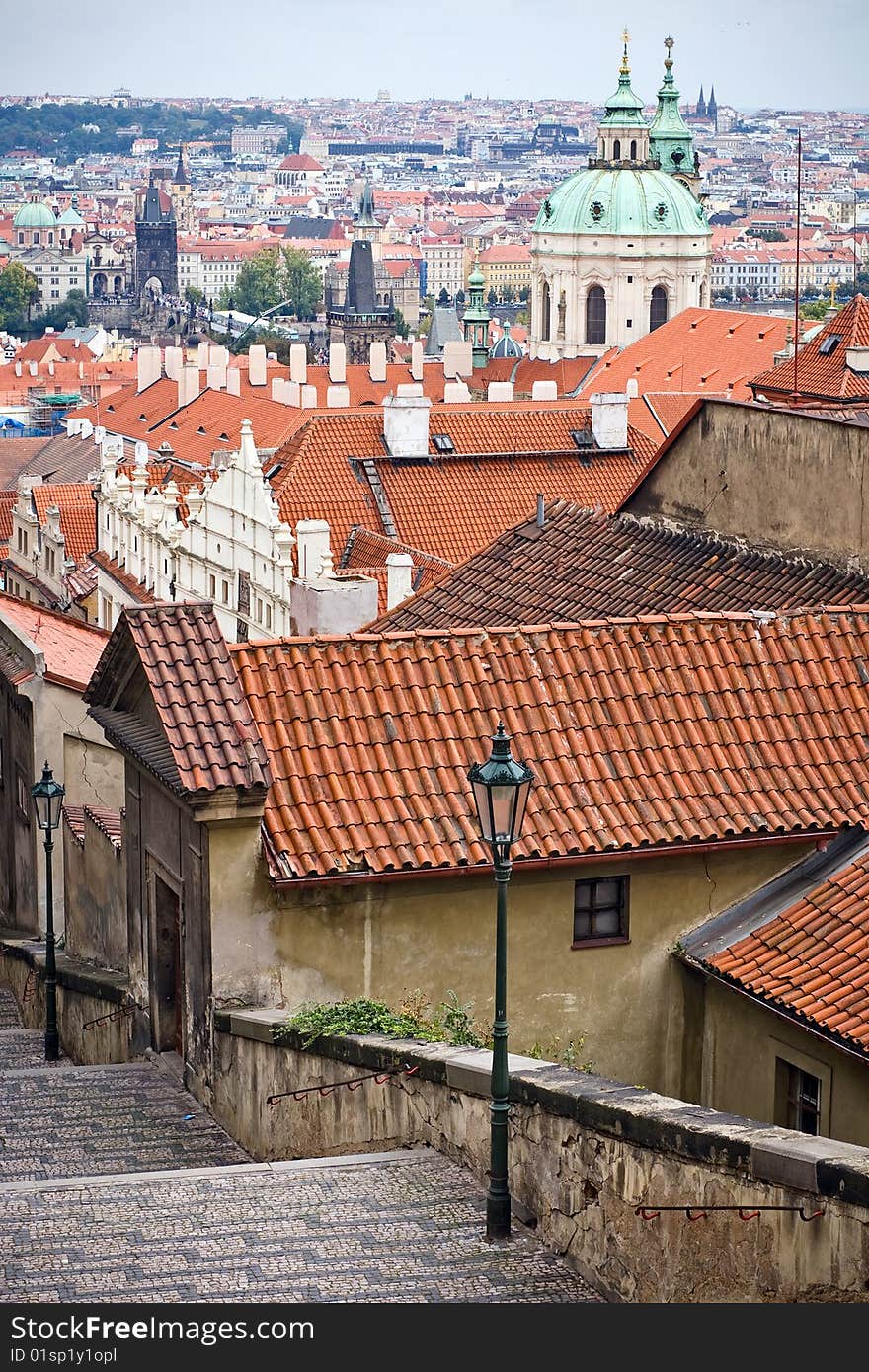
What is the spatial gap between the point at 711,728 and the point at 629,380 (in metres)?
77.5

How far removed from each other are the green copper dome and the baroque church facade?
0.05 meters

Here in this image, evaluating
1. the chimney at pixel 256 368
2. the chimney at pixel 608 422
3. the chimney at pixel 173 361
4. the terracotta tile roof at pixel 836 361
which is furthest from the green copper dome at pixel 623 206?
the chimney at pixel 608 422

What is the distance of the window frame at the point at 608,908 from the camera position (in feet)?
43.1

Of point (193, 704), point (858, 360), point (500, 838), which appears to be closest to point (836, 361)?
point (858, 360)

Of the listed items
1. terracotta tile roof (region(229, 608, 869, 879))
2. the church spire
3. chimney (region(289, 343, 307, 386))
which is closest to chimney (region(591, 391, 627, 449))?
terracotta tile roof (region(229, 608, 869, 879))

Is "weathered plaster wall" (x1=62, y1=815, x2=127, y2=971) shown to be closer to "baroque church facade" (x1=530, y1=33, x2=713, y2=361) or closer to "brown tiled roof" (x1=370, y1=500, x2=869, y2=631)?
"brown tiled roof" (x1=370, y1=500, x2=869, y2=631)

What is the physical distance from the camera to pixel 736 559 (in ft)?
58.7

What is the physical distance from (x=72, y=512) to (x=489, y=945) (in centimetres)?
4047

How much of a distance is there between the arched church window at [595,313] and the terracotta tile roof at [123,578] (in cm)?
7308

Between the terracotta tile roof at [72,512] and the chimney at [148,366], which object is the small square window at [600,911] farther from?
the chimney at [148,366]

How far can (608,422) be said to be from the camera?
3956 cm

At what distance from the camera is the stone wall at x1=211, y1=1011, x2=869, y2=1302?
7.96m

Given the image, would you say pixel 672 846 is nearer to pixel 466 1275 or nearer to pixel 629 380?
pixel 466 1275

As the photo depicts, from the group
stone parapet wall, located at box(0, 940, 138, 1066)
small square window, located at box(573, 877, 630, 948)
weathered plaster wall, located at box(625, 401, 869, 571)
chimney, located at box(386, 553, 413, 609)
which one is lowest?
stone parapet wall, located at box(0, 940, 138, 1066)
